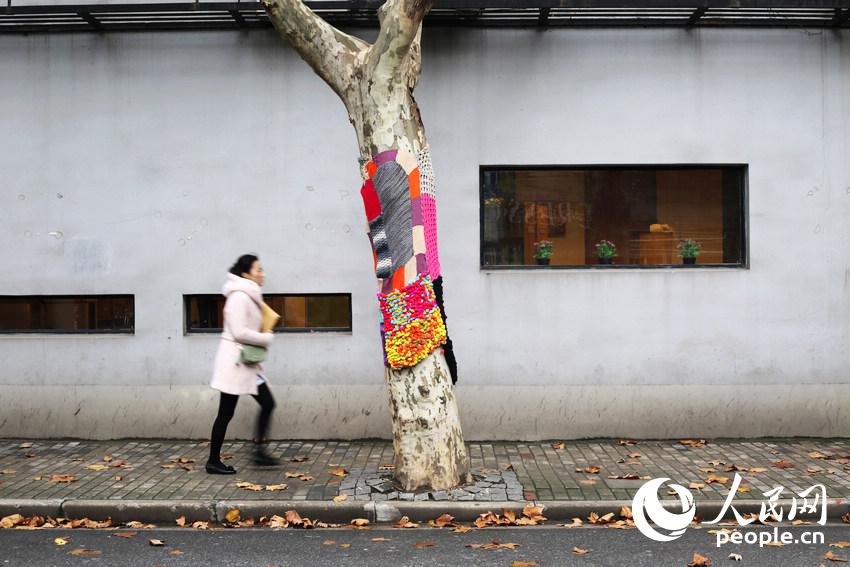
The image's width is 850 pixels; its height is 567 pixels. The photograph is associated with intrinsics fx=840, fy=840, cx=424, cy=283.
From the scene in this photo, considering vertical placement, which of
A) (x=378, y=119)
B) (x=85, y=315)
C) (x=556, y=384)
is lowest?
(x=556, y=384)

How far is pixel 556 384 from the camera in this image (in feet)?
30.5

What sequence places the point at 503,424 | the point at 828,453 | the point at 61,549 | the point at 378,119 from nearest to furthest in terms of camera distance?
the point at 61,549
the point at 378,119
the point at 828,453
the point at 503,424

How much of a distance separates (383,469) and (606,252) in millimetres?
3613

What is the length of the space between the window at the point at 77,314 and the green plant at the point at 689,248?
6.23 meters

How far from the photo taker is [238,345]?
304 inches

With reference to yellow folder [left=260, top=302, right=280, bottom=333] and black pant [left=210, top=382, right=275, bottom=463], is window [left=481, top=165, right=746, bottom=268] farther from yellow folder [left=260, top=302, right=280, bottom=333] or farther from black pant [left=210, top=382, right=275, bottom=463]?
black pant [left=210, top=382, right=275, bottom=463]

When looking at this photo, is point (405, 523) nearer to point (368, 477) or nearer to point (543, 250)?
point (368, 477)

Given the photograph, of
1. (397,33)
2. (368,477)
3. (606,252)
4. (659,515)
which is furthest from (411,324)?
(606,252)

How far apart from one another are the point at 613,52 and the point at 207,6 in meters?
4.45

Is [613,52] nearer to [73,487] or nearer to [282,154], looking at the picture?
[282,154]

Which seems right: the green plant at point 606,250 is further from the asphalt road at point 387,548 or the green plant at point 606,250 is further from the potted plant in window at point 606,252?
the asphalt road at point 387,548

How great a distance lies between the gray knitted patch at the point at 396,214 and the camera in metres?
6.92

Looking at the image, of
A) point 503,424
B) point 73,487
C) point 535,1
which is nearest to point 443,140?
point 535,1

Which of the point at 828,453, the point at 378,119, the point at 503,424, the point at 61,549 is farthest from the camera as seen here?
the point at 503,424
